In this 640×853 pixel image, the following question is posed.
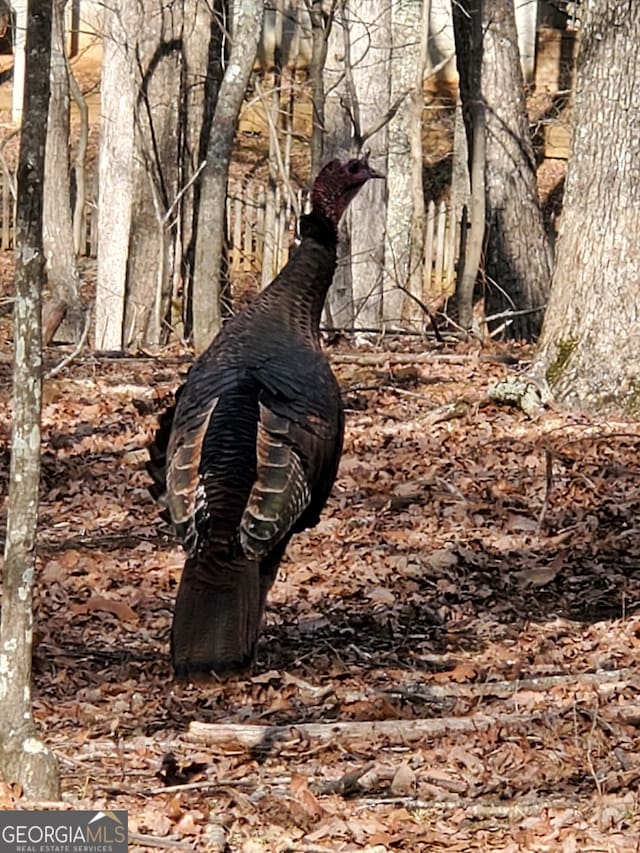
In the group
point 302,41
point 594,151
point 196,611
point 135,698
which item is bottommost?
point 135,698

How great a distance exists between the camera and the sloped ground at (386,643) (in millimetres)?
4848

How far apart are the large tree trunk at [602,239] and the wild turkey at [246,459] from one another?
11.8 ft

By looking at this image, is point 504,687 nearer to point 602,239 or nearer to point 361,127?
point 602,239

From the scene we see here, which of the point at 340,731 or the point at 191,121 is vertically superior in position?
the point at 191,121

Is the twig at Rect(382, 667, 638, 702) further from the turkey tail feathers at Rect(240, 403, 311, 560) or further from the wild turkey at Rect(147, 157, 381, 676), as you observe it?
the turkey tail feathers at Rect(240, 403, 311, 560)

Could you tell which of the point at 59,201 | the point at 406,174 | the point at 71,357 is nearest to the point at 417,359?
the point at 71,357

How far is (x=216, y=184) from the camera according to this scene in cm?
1277

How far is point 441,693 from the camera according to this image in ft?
20.2

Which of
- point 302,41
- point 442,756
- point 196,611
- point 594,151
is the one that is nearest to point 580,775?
point 442,756

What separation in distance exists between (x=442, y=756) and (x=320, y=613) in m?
2.44

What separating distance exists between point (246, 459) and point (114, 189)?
10.9 meters

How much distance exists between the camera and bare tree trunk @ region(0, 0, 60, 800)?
15.4 ft

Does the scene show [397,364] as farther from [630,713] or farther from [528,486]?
[630,713]

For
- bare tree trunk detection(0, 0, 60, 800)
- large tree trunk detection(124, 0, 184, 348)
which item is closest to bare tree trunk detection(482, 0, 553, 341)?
large tree trunk detection(124, 0, 184, 348)
